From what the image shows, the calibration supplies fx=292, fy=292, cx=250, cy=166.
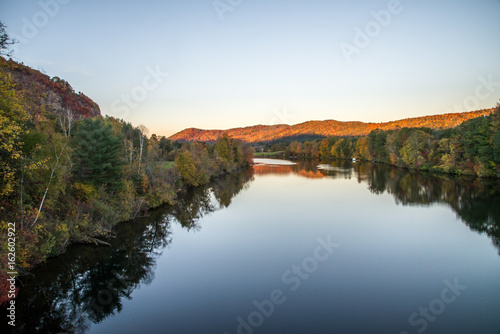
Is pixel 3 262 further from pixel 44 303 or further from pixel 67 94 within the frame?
pixel 67 94


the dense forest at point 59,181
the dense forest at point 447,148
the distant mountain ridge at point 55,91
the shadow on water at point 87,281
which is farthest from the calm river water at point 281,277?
the distant mountain ridge at point 55,91

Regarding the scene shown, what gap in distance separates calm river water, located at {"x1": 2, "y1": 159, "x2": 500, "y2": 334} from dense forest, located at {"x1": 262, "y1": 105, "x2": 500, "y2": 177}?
2115 centimetres

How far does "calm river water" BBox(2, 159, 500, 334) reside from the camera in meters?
10.5

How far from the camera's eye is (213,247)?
61.2 feet

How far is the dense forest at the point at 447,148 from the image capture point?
41719 mm

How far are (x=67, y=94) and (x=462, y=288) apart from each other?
95.3m

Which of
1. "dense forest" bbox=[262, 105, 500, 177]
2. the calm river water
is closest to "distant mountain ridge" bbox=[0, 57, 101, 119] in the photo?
the calm river water

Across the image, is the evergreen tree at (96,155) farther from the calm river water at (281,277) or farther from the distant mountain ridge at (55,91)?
the distant mountain ridge at (55,91)

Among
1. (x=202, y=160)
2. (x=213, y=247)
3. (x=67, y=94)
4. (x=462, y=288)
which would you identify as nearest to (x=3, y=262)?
(x=213, y=247)

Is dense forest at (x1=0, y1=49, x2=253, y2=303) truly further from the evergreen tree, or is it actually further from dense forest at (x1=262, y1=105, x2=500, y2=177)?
dense forest at (x1=262, y1=105, x2=500, y2=177)

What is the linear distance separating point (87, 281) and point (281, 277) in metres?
9.24

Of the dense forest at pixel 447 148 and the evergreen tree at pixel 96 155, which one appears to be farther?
the dense forest at pixel 447 148

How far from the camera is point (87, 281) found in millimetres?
13914

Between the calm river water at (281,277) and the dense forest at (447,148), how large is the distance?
21.2m
